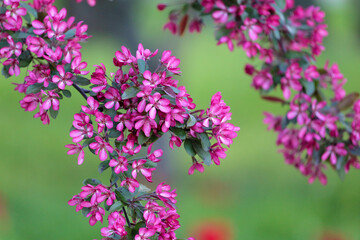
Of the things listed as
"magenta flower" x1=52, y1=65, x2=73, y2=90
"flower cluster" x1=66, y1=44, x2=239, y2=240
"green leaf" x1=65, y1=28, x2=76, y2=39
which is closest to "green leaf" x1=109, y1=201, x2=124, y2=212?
"flower cluster" x1=66, y1=44, x2=239, y2=240

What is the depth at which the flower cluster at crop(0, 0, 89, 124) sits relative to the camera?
86 centimetres

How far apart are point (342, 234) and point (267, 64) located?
4.09 ft

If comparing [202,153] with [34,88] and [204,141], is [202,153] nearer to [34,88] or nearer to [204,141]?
[204,141]

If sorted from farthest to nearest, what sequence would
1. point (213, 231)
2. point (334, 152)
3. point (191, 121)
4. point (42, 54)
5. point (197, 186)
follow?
point (197, 186), point (213, 231), point (334, 152), point (42, 54), point (191, 121)

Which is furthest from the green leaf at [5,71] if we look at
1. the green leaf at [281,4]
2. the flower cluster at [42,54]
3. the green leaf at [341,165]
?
the green leaf at [341,165]

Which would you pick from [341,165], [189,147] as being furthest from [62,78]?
[341,165]

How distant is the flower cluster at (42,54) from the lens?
2.83ft

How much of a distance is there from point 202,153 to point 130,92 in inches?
6.1

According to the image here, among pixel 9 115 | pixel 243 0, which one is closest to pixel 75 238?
pixel 243 0

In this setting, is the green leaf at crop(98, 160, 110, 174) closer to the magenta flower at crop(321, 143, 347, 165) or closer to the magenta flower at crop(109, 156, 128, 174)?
the magenta flower at crop(109, 156, 128, 174)

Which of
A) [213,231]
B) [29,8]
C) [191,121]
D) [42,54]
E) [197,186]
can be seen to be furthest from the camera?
[197,186]

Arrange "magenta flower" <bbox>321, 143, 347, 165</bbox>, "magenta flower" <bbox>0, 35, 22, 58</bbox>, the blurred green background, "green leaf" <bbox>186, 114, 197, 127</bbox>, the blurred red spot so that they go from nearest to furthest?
"green leaf" <bbox>186, 114, 197, 127</bbox>
"magenta flower" <bbox>0, 35, 22, 58</bbox>
"magenta flower" <bbox>321, 143, 347, 165</bbox>
the blurred red spot
the blurred green background

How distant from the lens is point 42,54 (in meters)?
0.89

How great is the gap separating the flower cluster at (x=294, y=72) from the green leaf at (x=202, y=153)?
45 centimetres
